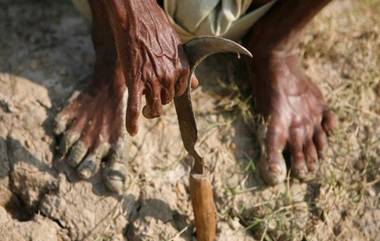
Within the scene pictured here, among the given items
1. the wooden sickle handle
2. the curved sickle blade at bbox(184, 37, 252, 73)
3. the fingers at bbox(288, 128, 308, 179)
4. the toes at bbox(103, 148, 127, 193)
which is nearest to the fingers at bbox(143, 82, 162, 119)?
the curved sickle blade at bbox(184, 37, 252, 73)

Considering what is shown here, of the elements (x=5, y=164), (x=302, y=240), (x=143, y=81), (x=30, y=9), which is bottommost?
(x=302, y=240)

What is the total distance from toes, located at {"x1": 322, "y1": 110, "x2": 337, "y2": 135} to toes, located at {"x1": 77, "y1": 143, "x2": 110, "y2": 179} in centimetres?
76

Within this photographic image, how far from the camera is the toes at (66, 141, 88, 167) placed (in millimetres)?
2580

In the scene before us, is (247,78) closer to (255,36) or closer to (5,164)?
(255,36)

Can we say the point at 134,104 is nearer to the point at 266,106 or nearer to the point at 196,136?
the point at 196,136

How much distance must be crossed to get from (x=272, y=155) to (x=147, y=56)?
0.75m

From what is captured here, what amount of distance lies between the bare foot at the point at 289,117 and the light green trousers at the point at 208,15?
18 cm

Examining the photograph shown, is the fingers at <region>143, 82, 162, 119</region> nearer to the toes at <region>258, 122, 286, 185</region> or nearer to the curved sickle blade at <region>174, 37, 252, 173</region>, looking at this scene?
the curved sickle blade at <region>174, 37, 252, 173</region>

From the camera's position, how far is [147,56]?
206 centimetres

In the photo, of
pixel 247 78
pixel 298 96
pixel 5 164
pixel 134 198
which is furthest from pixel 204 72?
pixel 5 164

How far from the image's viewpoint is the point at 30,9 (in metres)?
2.99

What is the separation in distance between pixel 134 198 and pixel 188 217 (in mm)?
186

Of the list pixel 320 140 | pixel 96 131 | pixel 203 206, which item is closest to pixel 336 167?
pixel 320 140

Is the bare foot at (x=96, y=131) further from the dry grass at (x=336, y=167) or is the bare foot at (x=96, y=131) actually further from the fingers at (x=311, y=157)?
the fingers at (x=311, y=157)
